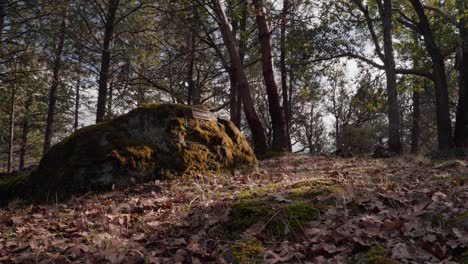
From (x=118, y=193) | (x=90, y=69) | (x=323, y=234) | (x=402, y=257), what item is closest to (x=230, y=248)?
(x=323, y=234)

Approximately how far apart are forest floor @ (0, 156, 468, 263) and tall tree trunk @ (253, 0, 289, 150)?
28.2 ft

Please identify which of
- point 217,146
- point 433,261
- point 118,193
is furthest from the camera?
point 217,146

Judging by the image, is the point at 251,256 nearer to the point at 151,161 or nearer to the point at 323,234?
the point at 323,234

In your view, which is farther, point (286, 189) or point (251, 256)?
point (286, 189)

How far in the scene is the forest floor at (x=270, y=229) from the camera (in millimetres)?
2219

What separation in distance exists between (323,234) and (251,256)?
56 centimetres

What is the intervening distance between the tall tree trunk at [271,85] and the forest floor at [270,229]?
28.2 ft

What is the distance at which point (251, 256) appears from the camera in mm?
2311

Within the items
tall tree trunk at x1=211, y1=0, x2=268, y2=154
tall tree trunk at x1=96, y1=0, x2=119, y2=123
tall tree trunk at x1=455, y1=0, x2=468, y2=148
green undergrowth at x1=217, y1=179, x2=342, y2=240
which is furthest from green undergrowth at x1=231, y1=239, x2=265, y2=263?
tall tree trunk at x1=455, y1=0, x2=468, y2=148

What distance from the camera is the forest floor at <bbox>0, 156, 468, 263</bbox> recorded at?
2219mm

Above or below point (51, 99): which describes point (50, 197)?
below

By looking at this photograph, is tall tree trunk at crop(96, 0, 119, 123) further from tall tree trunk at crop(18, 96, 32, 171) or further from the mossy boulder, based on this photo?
tall tree trunk at crop(18, 96, 32, 171)

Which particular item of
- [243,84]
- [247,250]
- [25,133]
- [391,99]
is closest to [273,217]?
[247,250]

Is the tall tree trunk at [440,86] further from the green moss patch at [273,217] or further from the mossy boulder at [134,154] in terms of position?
the green moss patch at [273,217]
